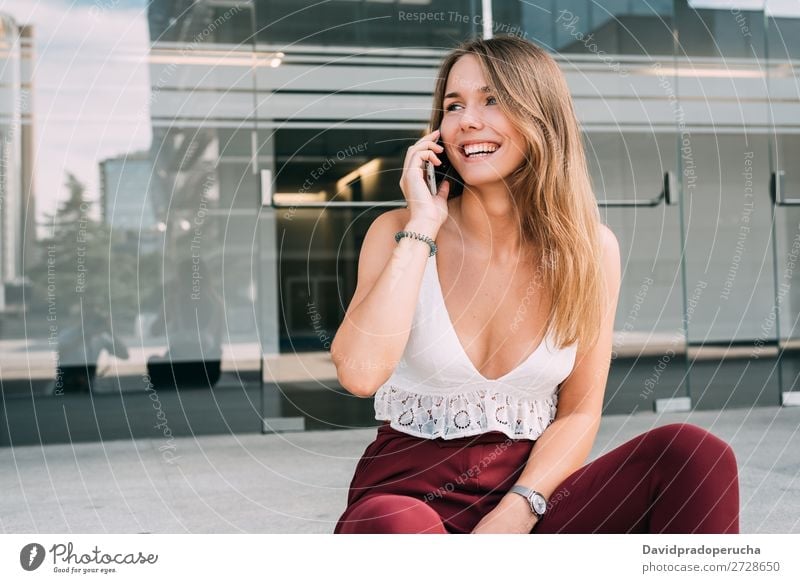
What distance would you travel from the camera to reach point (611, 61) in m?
4.89

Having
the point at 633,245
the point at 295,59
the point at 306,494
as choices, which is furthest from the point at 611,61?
the point at 306,494

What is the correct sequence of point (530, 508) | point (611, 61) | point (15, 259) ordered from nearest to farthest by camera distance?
1. point (530, 508)
2. point (15, 259)
3. point (611, 61)

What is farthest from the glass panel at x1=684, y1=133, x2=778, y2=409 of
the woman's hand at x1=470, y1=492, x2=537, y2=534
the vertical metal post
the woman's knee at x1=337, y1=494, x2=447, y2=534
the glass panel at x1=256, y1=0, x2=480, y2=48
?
the woman's knee at x1=337, y1=494, x2=447, y2=534

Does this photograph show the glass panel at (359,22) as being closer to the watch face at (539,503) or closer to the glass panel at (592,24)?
the glass panel at (592,24)

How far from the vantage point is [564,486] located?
1520 mm

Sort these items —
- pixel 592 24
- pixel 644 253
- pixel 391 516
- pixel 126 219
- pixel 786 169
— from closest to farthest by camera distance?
1. pixel 391 516
2. pixel 126 219
3. pixel 592 24
4. pixel 644 253
5. pixel 786 169

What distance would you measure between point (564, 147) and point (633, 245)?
135 inches

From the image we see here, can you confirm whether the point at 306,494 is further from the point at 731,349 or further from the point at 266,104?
the point at 731,349

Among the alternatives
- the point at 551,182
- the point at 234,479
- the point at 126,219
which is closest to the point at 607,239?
the point at 551,182

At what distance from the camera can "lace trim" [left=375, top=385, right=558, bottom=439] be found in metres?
1.56

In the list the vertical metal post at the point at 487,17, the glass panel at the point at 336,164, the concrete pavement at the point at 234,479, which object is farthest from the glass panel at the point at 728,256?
the glass panel at the point at 336,164

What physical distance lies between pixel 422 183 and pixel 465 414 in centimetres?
41

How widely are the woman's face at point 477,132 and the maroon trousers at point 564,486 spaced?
1.49 feet

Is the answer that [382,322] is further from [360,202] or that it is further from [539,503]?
[360,202]
